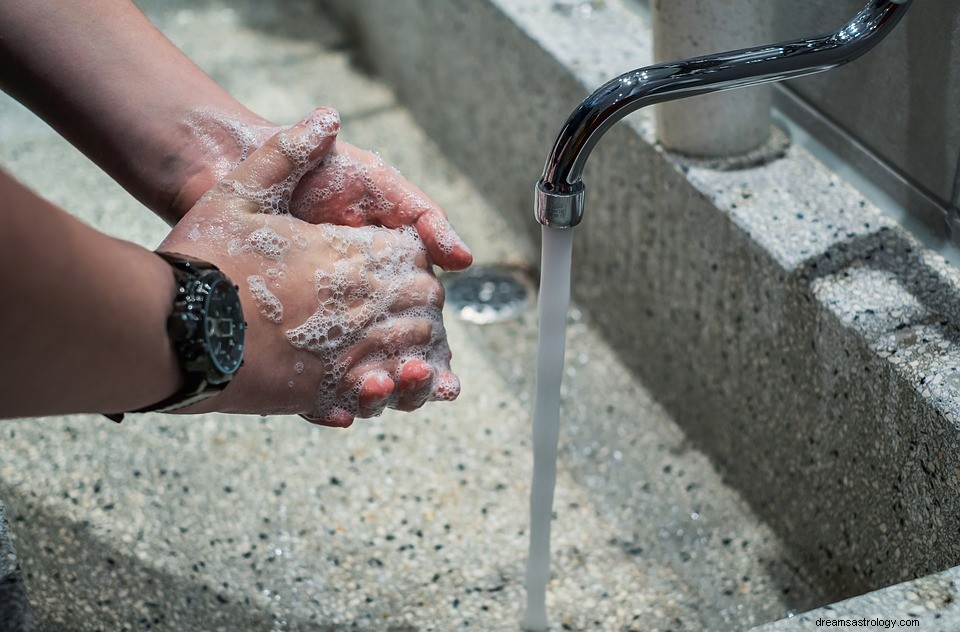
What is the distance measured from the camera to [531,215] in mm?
1350

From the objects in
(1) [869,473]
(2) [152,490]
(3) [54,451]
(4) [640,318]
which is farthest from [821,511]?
(3) [54,451]

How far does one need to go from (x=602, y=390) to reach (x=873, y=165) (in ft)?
1.29

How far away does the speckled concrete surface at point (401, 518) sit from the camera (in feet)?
3.04

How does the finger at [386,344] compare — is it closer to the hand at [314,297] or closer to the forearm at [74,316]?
the hand at [314,297]

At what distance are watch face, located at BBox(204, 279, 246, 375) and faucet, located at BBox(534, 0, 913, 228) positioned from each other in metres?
0.24

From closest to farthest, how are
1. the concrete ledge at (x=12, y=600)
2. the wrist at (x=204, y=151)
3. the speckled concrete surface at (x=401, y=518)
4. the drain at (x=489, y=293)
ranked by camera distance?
1. the concrete ledge at (x=12, y=600)
2. the wrist at (x=204, y=151)
3. the speckled concrete surface at (x=401, y=518)
4. the drain at (x=489, y=293)

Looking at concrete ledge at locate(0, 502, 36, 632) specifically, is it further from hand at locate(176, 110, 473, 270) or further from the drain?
the drain

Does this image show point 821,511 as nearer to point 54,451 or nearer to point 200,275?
point 200,275

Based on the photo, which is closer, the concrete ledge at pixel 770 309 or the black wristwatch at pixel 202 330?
the black wristwatch at pixel 202 330

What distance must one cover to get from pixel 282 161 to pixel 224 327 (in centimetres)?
21

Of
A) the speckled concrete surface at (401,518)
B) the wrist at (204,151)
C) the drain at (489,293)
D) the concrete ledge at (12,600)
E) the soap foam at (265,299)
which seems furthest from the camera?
the drain at (489,293)

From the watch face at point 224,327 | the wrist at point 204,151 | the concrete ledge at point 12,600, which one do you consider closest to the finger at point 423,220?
the wrist at point 204,151

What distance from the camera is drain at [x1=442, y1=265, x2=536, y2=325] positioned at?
1296 millimetres

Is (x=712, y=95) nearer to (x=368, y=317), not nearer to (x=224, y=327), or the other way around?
(x=368, y=317)
